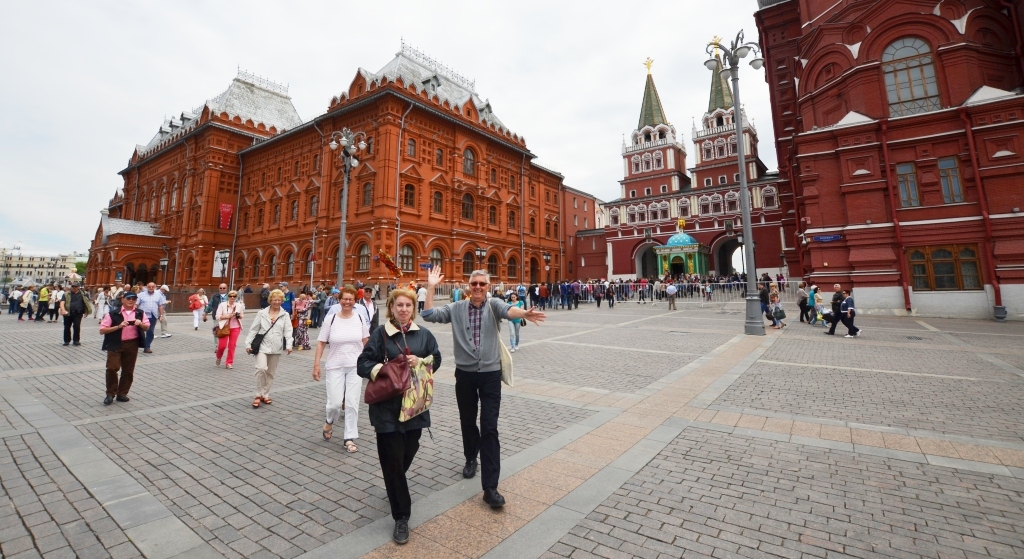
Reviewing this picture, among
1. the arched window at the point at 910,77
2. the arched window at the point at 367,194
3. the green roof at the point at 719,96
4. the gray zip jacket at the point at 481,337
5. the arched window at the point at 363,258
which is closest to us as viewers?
the gray zip jacket at the point at 481,337

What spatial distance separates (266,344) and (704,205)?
50525 millimetres

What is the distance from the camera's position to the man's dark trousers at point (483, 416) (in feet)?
10.9

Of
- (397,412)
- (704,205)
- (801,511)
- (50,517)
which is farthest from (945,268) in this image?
(704,205)

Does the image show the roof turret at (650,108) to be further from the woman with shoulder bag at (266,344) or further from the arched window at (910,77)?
the woman with shoulder bag at (266,344)

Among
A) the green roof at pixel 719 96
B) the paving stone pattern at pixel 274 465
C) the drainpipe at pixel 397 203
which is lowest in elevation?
the paving stone pattern at pixel 274 465

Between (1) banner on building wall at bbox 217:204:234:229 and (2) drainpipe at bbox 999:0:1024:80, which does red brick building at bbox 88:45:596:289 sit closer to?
(1) banner on building wall at bbox 217:204:234:229

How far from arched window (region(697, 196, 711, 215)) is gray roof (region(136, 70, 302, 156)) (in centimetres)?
4871

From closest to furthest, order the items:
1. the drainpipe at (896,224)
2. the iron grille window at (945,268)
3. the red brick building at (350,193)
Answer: the iron grille window at (945,268) < the drainpipe at (896,224) < the red brick building at (350,193)

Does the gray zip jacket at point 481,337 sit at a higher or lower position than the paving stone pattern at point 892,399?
higher

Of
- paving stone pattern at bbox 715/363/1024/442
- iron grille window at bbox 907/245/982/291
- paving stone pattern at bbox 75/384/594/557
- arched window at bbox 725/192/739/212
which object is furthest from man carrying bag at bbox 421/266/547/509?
arched window at bbox 725/192/739/212

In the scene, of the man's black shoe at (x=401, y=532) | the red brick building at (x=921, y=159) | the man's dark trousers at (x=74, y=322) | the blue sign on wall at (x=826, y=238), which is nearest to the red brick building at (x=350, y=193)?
the man's dark trousers at (x=74, y=322)

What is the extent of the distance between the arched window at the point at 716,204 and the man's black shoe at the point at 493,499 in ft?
168

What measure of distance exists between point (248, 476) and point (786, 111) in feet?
118

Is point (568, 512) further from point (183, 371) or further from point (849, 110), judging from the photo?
point (849, 110)
